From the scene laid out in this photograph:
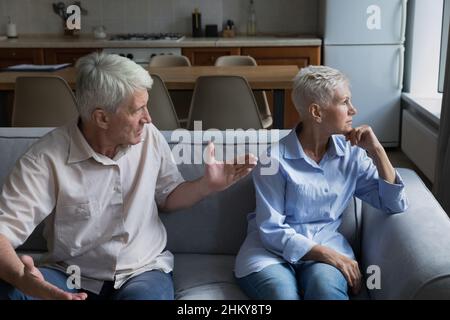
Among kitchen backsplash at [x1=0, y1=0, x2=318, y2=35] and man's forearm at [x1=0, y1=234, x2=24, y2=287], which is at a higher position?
kitchen backsplash at [x1=0, y1=0, x2=318, y2=35]

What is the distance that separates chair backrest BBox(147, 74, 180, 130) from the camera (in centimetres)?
329

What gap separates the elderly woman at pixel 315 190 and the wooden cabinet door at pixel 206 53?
321 centimetres

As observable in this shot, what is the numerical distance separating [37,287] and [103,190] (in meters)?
0.40

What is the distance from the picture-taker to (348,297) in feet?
5.62

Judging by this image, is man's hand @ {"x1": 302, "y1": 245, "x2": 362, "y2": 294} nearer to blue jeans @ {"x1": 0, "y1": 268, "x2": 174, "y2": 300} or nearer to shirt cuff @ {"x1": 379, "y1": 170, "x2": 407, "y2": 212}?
shirt cuff @ {"x1": 379, "y1": 170, "x2": 407, "y2": 212}

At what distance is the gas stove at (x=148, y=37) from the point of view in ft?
16.7

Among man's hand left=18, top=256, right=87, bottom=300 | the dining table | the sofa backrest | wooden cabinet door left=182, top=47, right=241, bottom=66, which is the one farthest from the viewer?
wooden cabinet door left=182, top=47, right=241, bottom=66

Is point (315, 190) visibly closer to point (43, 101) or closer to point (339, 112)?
point (339, 112)

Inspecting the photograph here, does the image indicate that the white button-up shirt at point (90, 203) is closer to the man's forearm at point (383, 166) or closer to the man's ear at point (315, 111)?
the man's ear at point (315, 111)

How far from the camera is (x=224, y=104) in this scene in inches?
131

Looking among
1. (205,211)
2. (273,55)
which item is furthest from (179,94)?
(205,211)

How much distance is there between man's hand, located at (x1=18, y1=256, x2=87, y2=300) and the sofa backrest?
0.59m

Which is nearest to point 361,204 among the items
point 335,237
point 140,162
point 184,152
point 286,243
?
point 335,237

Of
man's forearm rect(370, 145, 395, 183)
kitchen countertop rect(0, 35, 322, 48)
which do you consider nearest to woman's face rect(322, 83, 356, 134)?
man's forearm rect(370, 145, 395, 183)
